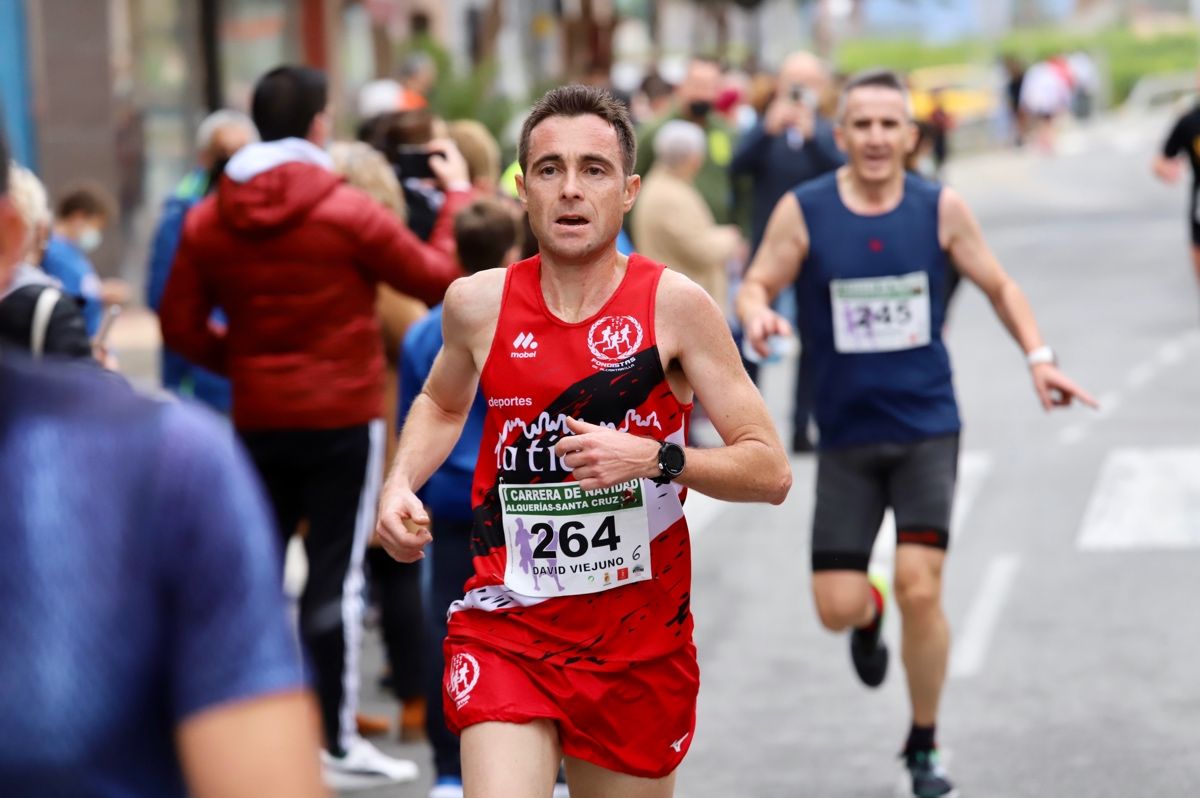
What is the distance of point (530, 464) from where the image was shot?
423cm

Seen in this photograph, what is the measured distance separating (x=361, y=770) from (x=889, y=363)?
2.07 m

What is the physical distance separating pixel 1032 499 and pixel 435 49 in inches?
414

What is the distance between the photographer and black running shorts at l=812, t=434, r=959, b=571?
6430 millimetres

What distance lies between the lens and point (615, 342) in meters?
4.18

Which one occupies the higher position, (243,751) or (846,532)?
(243,751)

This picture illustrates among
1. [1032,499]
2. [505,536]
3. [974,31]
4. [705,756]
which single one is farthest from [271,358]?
[974,31]

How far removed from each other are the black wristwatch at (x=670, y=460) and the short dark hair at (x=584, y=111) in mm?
608

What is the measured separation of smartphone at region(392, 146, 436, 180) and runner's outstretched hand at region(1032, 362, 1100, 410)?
7.96ft

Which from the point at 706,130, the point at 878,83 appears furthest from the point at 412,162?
the point at 706,130

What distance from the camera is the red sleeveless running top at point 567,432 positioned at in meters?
4.17

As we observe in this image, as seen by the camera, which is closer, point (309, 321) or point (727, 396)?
point (727, 396)

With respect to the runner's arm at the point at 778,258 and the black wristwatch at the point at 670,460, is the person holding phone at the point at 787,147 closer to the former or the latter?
the runner's arm at the point at 778,258

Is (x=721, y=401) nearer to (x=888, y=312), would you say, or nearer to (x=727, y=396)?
(x=727, y=396)

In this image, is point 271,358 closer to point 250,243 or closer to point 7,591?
point 250,243
